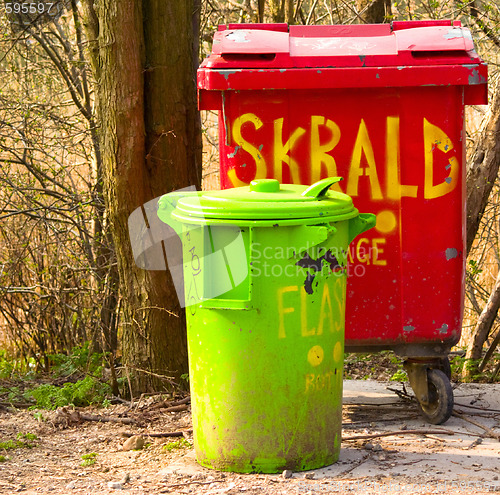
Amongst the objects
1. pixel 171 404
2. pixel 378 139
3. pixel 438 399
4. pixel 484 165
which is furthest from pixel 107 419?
pixel 484 165

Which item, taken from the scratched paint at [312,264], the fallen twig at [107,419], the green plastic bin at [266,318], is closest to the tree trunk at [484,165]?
the green plastic bin at [266,318]

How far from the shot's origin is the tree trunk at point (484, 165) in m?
4.86

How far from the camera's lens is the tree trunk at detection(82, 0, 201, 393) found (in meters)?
3.88

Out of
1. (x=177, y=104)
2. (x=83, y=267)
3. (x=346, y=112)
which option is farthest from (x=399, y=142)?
(x=83, y=267)

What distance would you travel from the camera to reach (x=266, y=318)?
111 inches

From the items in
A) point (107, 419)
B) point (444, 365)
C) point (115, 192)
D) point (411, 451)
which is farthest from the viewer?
point (115, 192)

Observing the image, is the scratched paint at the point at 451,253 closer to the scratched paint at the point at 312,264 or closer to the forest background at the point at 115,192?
the scratched paint at the point at 312,264

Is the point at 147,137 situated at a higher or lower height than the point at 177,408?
higher

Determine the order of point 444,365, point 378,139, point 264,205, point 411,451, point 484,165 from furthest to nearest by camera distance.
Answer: point 484,165 → point 444,365 → point 378,139 → point 411,451 → point 264,205

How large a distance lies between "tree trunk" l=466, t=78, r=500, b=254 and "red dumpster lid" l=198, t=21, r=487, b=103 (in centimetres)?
162

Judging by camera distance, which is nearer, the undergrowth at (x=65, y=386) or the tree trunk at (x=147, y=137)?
the tree trunk at (x=147, y=137)

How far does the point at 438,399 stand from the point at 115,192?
77.2 inches

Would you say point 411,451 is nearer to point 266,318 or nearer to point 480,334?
point 266,318

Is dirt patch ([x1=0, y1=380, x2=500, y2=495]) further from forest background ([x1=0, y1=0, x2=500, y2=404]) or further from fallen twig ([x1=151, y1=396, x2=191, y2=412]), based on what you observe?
forest background ([x1=0, y1=0, x2=500, y2=404])
